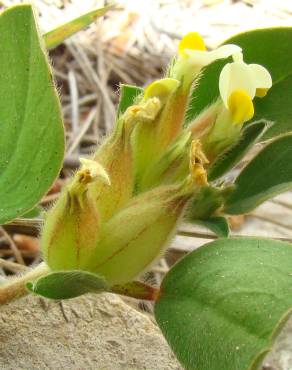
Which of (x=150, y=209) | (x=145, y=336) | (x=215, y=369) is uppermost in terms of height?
(x=150, y=209)

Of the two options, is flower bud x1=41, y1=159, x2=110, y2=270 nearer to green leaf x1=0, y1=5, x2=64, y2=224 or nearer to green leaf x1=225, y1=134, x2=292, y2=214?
green leaf x1=0, y1=5, x2=64, y2=224

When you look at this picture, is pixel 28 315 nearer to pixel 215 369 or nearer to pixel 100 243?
pixel 100 243

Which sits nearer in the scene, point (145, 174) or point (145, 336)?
point (145, 174)

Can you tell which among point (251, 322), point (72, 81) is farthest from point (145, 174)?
point (72, 81)

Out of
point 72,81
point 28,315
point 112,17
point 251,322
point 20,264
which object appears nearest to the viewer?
point 251,322

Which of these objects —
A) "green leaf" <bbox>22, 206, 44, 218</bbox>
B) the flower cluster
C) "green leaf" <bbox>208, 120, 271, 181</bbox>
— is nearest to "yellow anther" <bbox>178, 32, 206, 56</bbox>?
the flower cluster

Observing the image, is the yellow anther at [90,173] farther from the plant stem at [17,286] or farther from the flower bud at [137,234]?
the plant stem at [17,286]

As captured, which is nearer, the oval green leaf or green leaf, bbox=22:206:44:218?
the oval green leaf

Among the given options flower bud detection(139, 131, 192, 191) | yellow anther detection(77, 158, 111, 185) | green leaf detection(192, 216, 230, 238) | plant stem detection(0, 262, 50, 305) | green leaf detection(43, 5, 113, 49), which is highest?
green leaf detection(43, 5, 113, 49)

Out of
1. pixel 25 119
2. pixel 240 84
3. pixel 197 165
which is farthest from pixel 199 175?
pixel 25 119
